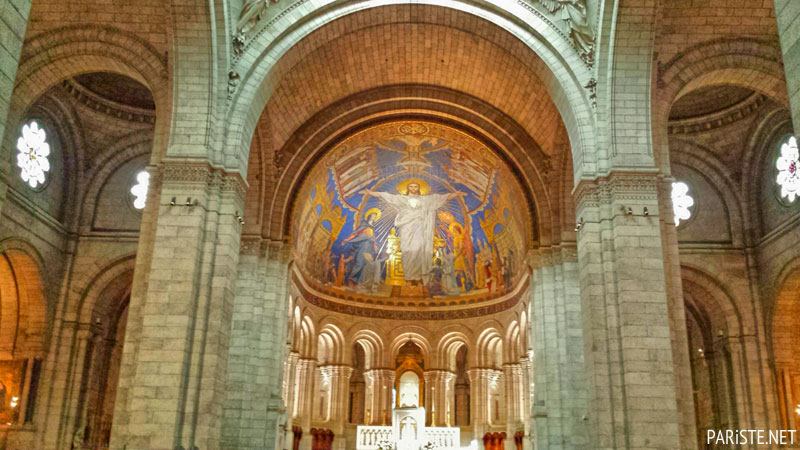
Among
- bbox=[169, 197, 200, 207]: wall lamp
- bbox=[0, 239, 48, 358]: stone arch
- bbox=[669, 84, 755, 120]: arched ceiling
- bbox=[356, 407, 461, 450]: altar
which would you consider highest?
bbox=[669, 84, 755, 120]: arched ceiling

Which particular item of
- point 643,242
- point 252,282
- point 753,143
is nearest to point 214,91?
point 252,282

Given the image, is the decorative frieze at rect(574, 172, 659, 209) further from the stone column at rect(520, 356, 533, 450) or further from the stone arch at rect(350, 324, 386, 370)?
the stone arch at rect(350, 324, 386, 370)

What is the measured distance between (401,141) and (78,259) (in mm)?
11957

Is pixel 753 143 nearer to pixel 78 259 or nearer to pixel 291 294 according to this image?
pixel 291 294

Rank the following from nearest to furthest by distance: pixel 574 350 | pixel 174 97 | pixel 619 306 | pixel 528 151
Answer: pixel 619 306
pixel 174 97
pixel 574 350
pixel 528 151

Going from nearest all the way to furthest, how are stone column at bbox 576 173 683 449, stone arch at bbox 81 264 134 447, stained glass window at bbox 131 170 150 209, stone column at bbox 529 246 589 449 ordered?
stone column at bbox 576 173 683 449
stone column at bbox 529 246 589 449
stone arch at bbox 81 264 134 447
stained glass window at bbox 131 170 150 209

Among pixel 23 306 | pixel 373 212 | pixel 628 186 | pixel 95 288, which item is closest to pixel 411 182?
pixel 373 212

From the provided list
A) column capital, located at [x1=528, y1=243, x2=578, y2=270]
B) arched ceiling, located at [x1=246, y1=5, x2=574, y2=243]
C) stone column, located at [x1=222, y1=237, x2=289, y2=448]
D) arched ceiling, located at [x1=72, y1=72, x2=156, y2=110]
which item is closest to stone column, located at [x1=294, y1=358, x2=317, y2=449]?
stone column, located at [x1=222, y1=237, x2=289, y2=448]

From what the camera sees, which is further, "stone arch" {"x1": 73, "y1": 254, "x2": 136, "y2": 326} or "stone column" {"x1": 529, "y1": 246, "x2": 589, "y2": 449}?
"stone arch" {"x1": 73, "y1": 254, "x2": 136, "y2": 326}

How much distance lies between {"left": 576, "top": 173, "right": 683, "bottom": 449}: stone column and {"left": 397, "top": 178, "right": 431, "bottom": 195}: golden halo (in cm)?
1488

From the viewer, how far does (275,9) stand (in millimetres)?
17000

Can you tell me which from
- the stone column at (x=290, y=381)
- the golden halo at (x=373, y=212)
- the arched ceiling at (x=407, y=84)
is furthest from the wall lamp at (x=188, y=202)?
the golden halo at (x=373, y=212)

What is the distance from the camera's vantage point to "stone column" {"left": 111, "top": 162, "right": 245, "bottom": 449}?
1298cm

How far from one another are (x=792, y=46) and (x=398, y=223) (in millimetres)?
24558
